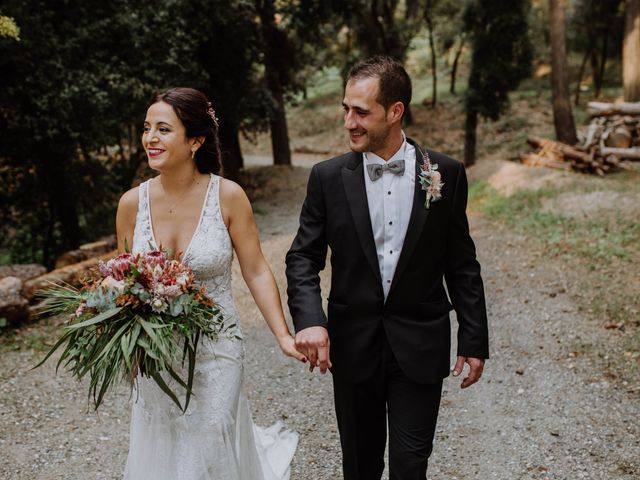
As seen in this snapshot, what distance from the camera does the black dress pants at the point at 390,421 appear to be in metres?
2.93

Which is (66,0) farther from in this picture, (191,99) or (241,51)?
(191,99)

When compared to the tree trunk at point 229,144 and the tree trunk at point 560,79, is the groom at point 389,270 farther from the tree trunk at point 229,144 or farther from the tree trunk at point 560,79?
the tree trunk at point 560,79

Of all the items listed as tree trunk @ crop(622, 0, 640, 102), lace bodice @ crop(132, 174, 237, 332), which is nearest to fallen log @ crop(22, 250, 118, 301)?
lace bodice @ crop(132, 174, 237, 332)

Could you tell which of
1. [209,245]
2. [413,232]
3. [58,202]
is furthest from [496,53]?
[209,245]

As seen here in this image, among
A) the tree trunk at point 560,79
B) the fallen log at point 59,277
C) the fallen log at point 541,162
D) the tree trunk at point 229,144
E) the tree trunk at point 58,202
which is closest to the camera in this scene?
the fallen log at point 59,277

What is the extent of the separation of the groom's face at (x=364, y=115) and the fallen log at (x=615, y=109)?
15.3 m

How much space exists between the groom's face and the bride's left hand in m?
0.96

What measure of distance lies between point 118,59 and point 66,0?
1.22 meters

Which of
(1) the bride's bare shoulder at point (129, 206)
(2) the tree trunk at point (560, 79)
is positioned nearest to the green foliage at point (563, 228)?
(2) the tree trunk at point (560, 79)

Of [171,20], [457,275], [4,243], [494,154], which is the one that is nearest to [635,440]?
[457,275]

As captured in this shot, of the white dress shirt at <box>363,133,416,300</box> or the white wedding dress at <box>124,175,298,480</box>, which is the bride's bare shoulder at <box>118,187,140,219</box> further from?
the white dress shirt at <box>363,133,416,300</box>

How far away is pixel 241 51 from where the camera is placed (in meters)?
14.5

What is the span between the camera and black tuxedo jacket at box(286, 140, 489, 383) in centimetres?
284

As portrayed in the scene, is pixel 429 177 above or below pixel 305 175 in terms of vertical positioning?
above
